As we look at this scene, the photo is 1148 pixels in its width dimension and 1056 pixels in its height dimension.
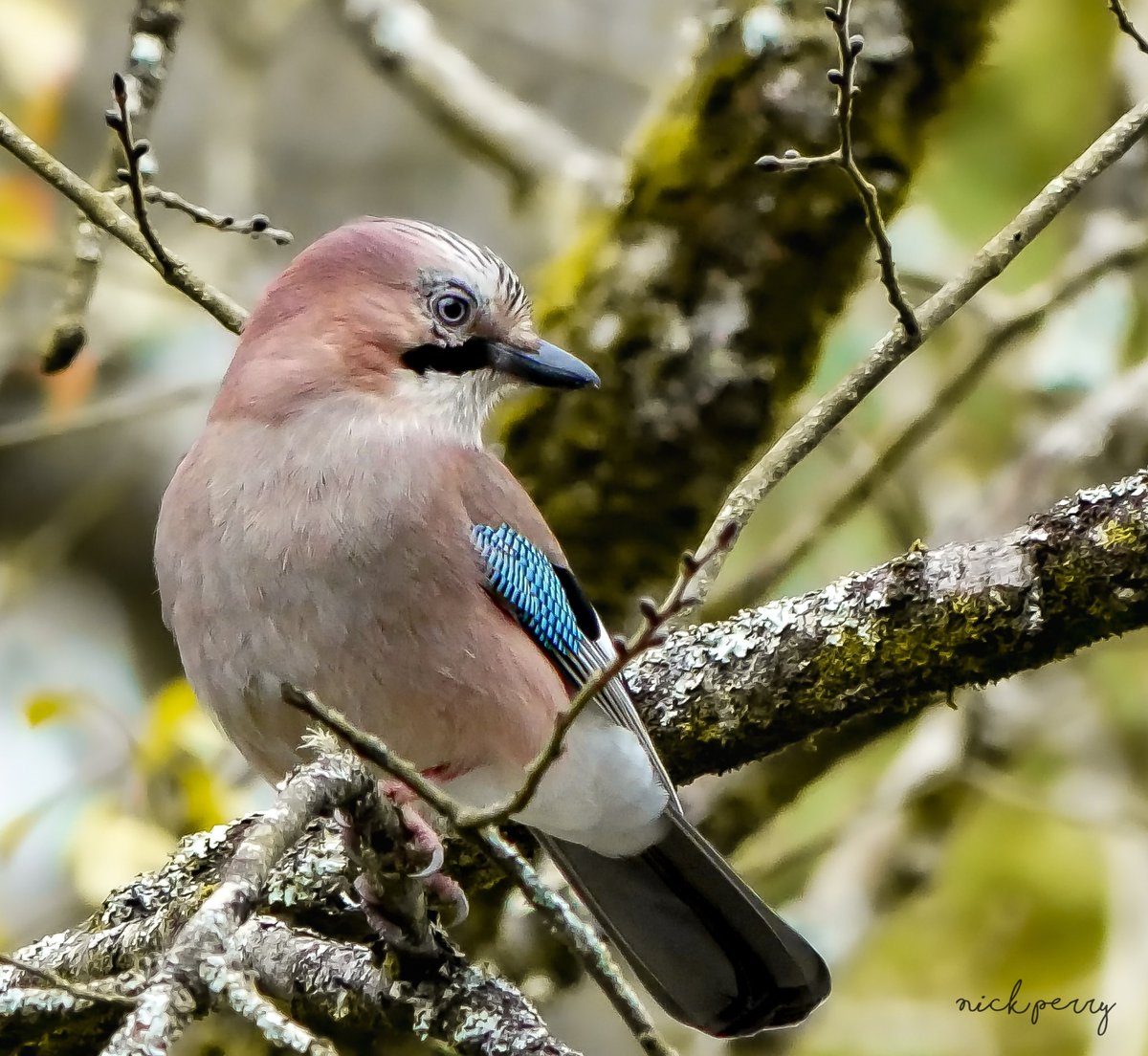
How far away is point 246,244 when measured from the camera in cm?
712

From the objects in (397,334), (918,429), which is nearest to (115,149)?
(397,334)

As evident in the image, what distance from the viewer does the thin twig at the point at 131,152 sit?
10.1ft

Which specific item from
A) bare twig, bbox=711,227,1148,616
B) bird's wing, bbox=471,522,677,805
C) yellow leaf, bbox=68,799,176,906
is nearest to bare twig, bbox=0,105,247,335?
bird's wing, bbox=471,522,677,805

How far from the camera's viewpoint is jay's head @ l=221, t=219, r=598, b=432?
147 inches

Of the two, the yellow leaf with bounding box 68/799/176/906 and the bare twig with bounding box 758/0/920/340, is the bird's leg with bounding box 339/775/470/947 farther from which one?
the yellow leaf with bounding box 68/799/176/906

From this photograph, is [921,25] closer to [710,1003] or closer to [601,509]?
[601,509]

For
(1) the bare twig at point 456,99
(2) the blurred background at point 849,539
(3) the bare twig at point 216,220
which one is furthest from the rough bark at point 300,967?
(1) the bare twig at point 456,99

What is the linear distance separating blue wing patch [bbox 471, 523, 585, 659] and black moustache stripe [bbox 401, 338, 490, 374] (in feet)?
1.36

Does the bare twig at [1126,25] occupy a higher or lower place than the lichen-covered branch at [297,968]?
higher

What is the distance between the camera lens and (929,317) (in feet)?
11.5

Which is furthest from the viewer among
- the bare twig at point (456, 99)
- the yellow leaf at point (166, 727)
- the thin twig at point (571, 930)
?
the bare twig at point (456, 99)

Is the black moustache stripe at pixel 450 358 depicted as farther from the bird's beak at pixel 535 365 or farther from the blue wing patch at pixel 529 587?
the blue wing patch at pixel 529 587

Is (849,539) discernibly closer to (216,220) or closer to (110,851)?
(110,851)

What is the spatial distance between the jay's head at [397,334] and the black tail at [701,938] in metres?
1.15
